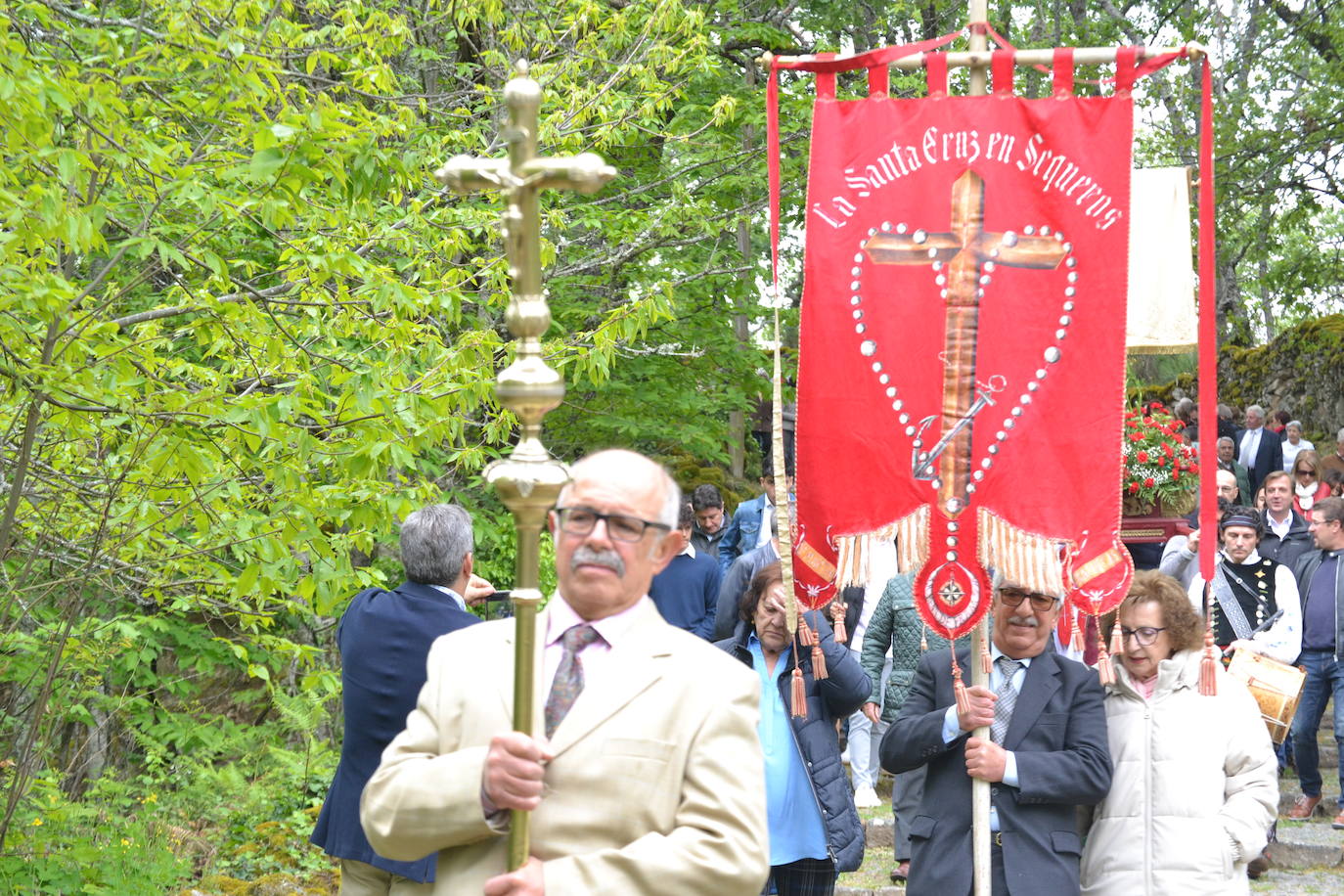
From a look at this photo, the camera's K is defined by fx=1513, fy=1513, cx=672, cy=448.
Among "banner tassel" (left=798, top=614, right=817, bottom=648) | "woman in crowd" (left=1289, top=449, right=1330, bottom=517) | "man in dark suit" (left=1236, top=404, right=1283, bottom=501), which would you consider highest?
"man in dark suit" (left=1236, top=404, right=1283, bottom=501)

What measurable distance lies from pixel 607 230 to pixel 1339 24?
1160 centimetres

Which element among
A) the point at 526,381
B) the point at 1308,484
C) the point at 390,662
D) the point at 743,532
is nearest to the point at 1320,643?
the point at 743,532

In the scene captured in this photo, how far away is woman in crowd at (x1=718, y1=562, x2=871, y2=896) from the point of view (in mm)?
5641

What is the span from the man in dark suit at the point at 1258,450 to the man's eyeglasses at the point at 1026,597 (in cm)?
1250

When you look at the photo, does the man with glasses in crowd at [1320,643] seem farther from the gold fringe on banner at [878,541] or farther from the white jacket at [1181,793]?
the gold fringe on banner at [878,541]

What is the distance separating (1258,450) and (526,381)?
1579cm

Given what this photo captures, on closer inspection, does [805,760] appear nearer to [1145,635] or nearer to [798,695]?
[798,695]

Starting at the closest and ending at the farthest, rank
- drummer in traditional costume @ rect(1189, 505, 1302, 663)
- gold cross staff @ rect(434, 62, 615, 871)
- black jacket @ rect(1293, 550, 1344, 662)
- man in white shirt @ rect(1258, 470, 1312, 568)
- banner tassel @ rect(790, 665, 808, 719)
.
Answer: gold cross staff @ rect(434, 62, 615, 871) < banner tassel @ rect(790, 665, 808, 719) < drummer in traditional costume @ rect(1189, 505, 1302, 663) < black jacket @ rect(1293, 550, 1344, 662) < man in white shirt @ rect(1258, 470, 1312, 568)

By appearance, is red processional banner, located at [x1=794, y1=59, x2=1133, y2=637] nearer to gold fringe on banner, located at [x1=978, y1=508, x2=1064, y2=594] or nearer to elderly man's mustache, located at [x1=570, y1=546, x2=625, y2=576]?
gold fringe on banner, located at [x1=978, y1=508, x2=1064, y2=594]

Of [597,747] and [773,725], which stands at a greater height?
[597,747]

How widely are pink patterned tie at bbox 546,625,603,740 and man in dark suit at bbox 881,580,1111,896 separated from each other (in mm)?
2154

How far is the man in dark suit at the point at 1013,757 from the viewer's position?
4.84 meters

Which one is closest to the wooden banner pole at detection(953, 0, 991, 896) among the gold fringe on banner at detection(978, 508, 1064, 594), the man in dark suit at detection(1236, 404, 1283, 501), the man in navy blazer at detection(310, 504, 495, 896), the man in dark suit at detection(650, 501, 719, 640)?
the gold fringe on banner at detection(978, 508, 1064, 594)

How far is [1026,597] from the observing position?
16.8 feet
